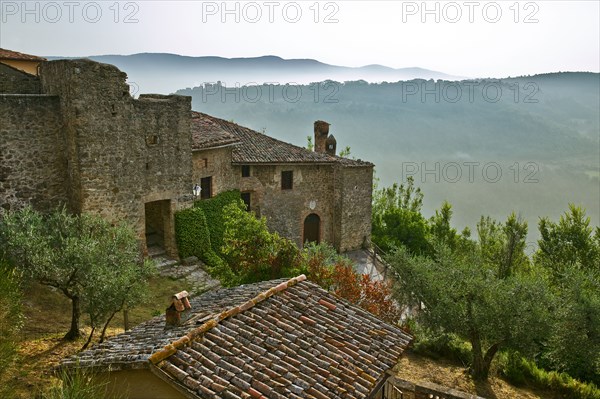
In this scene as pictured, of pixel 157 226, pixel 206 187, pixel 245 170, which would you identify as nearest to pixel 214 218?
pixel 206 187

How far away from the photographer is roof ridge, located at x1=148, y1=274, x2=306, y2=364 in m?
6.01

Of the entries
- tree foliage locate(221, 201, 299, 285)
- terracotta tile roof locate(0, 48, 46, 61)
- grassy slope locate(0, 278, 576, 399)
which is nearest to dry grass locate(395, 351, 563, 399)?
grassy slope locate(0, 278, 576, 399)

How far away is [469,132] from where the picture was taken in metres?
144

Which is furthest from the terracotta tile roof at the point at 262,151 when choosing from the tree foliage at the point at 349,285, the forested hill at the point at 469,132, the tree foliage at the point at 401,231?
the forested hill at the point at 469,132

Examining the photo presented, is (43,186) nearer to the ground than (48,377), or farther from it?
farther from it

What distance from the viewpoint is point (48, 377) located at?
9.17 m

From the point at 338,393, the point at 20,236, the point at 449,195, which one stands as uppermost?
the point at 20,236

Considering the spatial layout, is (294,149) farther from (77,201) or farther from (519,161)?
(519,161)

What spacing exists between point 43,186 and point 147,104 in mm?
4456

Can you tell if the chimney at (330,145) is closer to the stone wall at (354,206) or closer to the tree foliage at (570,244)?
the stone wall at (354,206)

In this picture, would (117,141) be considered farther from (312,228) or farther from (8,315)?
(312,228)

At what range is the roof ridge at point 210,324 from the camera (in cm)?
601

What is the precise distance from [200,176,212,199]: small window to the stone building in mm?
44

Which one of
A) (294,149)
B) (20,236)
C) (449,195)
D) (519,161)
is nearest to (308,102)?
(449,195)
